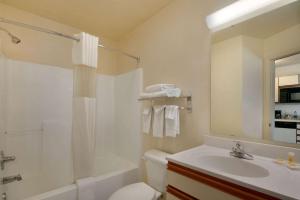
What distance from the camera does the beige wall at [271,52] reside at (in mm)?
1057

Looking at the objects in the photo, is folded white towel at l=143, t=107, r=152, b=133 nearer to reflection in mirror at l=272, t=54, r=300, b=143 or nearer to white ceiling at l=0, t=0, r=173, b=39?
reflection in mirror at l=272, t=54, r=300, b=143

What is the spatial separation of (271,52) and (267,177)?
85 cm

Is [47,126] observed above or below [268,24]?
below

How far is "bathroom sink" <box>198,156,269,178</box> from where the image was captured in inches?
39.1

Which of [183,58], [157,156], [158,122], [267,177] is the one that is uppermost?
[183,58]

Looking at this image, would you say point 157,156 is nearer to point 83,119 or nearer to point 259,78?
point 83,119

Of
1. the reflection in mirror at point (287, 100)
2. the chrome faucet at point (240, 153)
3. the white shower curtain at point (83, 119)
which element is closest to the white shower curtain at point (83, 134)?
the white shower curtain at point (83, 119)

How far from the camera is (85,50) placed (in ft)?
5.00

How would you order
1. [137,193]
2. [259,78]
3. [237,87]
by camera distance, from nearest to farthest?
[259,78] < [237,87] < [137,193]

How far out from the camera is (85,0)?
1760mm

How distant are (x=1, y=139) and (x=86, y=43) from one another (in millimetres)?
1390

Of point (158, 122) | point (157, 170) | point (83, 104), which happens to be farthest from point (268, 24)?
point (83, 104)

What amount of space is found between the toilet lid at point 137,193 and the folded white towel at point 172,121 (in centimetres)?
55

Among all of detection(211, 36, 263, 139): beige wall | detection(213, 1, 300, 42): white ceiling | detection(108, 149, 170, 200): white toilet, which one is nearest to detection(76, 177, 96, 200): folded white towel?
detection(108, 149, 170, 200): white toilet
